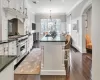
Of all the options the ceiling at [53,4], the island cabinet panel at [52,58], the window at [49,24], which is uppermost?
the ceiling at [53,4]

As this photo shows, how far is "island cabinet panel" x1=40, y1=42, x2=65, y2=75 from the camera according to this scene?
460 cm

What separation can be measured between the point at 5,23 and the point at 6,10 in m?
0.42

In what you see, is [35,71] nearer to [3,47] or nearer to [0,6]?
[3,47]

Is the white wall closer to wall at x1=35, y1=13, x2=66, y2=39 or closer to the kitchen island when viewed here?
the kitchen island

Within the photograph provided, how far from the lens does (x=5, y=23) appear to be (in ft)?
16.2

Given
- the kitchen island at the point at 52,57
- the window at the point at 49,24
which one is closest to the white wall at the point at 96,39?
the kitchen island at the point at 52,57

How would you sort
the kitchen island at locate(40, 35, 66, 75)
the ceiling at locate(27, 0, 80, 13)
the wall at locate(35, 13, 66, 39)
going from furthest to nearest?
the wall at locate(35, 13, 66, 39), the ceiling at locate(27, 0, 80, 13), the kitchen island at locate(40, 35, 66, 75)

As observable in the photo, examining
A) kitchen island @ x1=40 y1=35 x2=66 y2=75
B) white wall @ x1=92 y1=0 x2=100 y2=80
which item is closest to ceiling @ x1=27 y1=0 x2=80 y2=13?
kitchen island @ x1=40 y1=35 x2=66 y2=75

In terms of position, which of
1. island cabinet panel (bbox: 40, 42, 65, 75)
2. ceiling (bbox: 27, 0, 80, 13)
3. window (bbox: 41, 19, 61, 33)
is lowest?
island cabinet panel (bbox: 40, 42, 65, 75)

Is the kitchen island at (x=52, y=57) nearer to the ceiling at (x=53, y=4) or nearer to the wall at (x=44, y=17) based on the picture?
the ceiling at (x=53, y=4)

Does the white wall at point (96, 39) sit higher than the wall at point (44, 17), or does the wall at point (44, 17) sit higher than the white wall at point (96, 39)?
the wall at point (44, 17)

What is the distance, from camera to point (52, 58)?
463 cm

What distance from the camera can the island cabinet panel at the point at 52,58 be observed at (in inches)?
181

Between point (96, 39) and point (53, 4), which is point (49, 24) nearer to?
point (53, 4)
